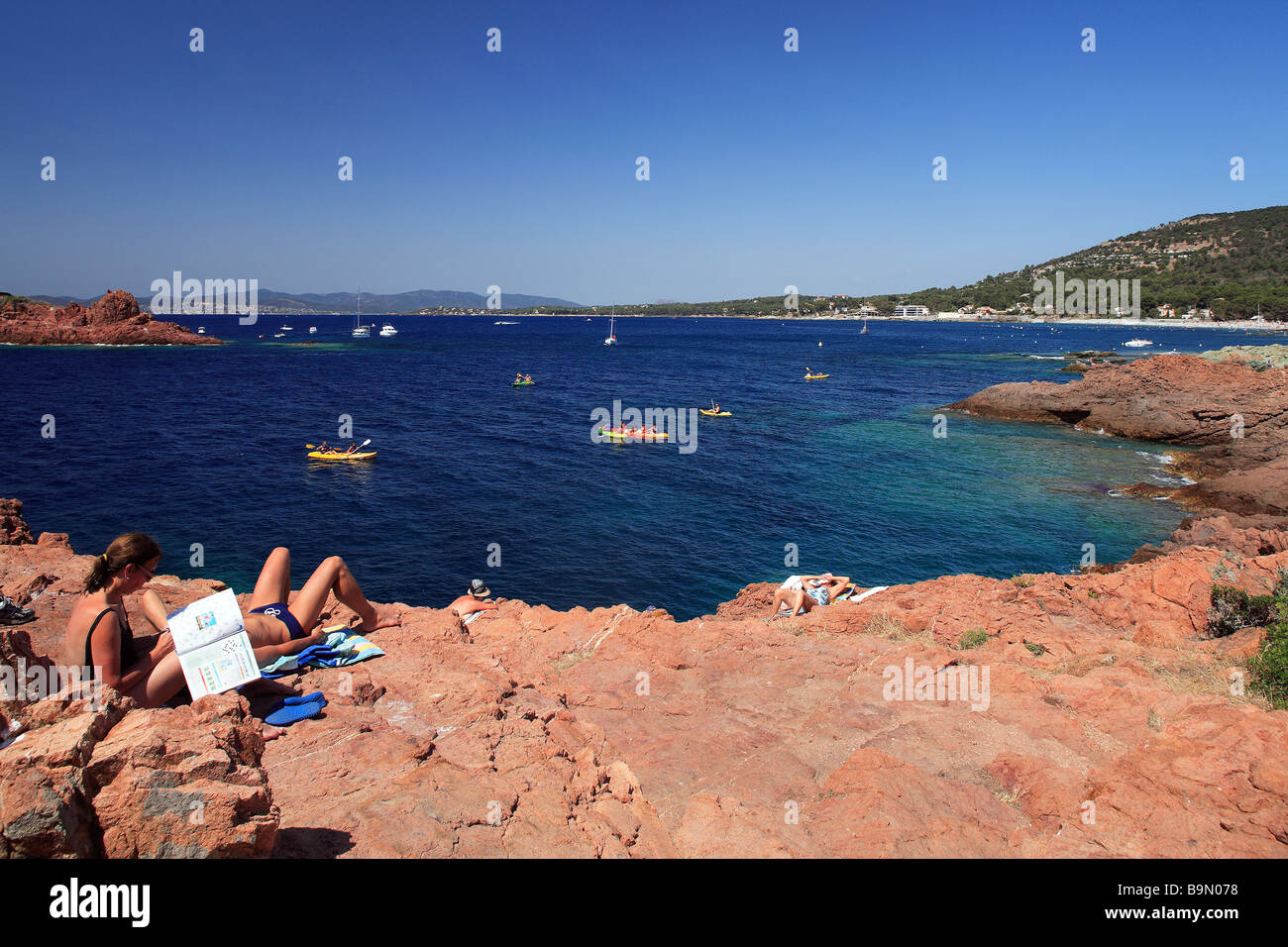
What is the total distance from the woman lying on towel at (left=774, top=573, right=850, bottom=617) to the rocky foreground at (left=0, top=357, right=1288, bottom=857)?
2301 mm

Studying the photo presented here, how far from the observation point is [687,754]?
6.18m

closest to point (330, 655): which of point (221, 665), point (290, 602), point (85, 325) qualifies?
point (290, 602)

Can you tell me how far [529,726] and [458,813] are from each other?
1.47 meters

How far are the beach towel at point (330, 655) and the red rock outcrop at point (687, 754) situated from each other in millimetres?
166

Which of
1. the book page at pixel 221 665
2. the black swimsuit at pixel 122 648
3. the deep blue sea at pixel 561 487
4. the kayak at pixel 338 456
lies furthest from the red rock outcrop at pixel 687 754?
the kayak at pixel 338 456

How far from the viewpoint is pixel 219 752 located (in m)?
3.40

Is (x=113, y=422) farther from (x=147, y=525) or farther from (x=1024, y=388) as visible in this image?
(x=1024, y=388)

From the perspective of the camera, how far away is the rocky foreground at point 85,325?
9369 centimetres

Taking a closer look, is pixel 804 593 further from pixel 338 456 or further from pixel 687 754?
pixel 338 456

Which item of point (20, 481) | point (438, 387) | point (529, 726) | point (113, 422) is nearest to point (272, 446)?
point (20, 481)

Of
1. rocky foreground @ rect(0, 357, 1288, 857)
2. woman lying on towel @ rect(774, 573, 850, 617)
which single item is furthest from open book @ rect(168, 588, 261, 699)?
woman lying on towel @ rect(774, 573, 850, 617)

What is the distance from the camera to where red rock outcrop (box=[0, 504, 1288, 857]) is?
3.28m

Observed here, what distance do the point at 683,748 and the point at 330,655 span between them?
11.7ft

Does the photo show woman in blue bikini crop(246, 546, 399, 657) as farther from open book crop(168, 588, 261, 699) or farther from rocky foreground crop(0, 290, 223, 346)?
rocky foreground crop(0, 290, 223, 346)
